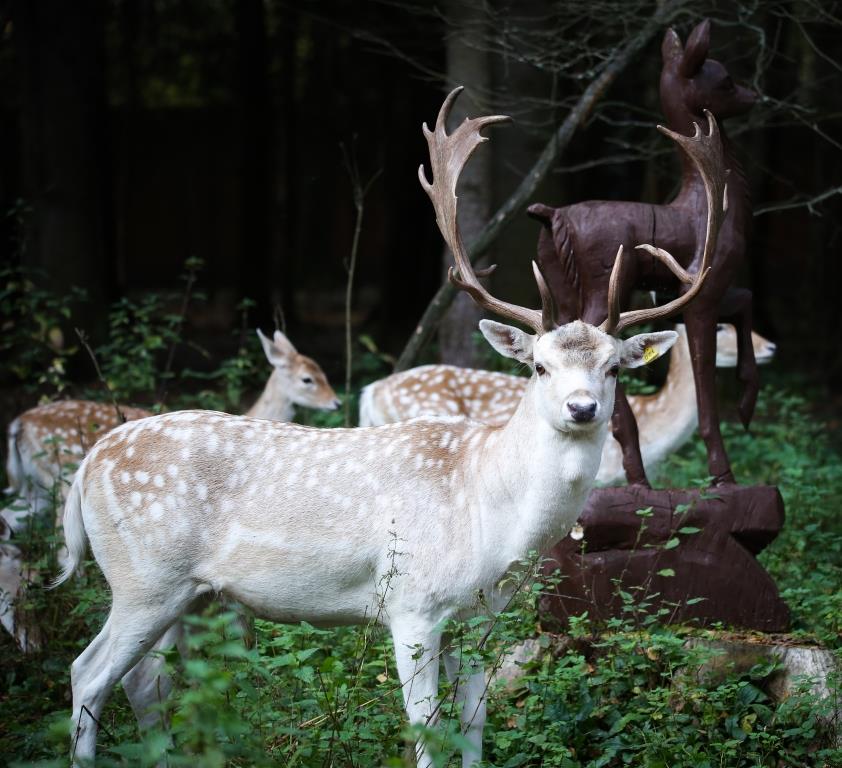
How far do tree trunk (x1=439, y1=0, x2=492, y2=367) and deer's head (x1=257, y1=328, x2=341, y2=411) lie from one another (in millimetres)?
1425

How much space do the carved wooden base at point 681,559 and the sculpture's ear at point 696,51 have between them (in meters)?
2.03

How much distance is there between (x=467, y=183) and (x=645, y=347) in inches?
205

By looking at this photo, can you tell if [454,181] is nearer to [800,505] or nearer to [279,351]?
[800,505]

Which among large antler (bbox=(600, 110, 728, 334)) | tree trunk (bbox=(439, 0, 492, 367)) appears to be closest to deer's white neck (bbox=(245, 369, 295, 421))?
tree trunk (bbox=(439, 0, 492, 367))

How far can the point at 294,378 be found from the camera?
28.7ft

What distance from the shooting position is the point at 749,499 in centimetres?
517

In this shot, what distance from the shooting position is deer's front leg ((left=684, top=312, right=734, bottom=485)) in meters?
5.24

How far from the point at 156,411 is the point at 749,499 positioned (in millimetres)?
3234

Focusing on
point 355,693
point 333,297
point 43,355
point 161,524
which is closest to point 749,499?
point 355,693

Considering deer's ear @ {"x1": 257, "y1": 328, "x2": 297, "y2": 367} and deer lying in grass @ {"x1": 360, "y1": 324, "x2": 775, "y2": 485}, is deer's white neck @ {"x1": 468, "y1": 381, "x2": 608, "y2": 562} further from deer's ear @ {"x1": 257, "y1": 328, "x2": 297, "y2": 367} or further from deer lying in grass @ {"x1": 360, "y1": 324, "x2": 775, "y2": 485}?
deer's ear @ {"x1": 257, "y1": 328, "x2": 297, "y2": 367}

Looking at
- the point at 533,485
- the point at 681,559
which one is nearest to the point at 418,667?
the point at 533,485

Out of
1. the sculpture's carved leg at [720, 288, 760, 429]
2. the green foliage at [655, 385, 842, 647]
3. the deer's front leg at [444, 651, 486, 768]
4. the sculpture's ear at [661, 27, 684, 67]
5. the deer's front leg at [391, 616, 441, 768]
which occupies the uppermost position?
the sculpture's ear at [661, 27, 684, 67]

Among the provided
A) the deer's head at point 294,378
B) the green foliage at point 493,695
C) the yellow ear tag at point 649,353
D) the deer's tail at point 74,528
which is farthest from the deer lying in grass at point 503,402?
the deer's tail at point 74,528

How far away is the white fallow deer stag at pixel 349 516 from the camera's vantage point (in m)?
4.02
